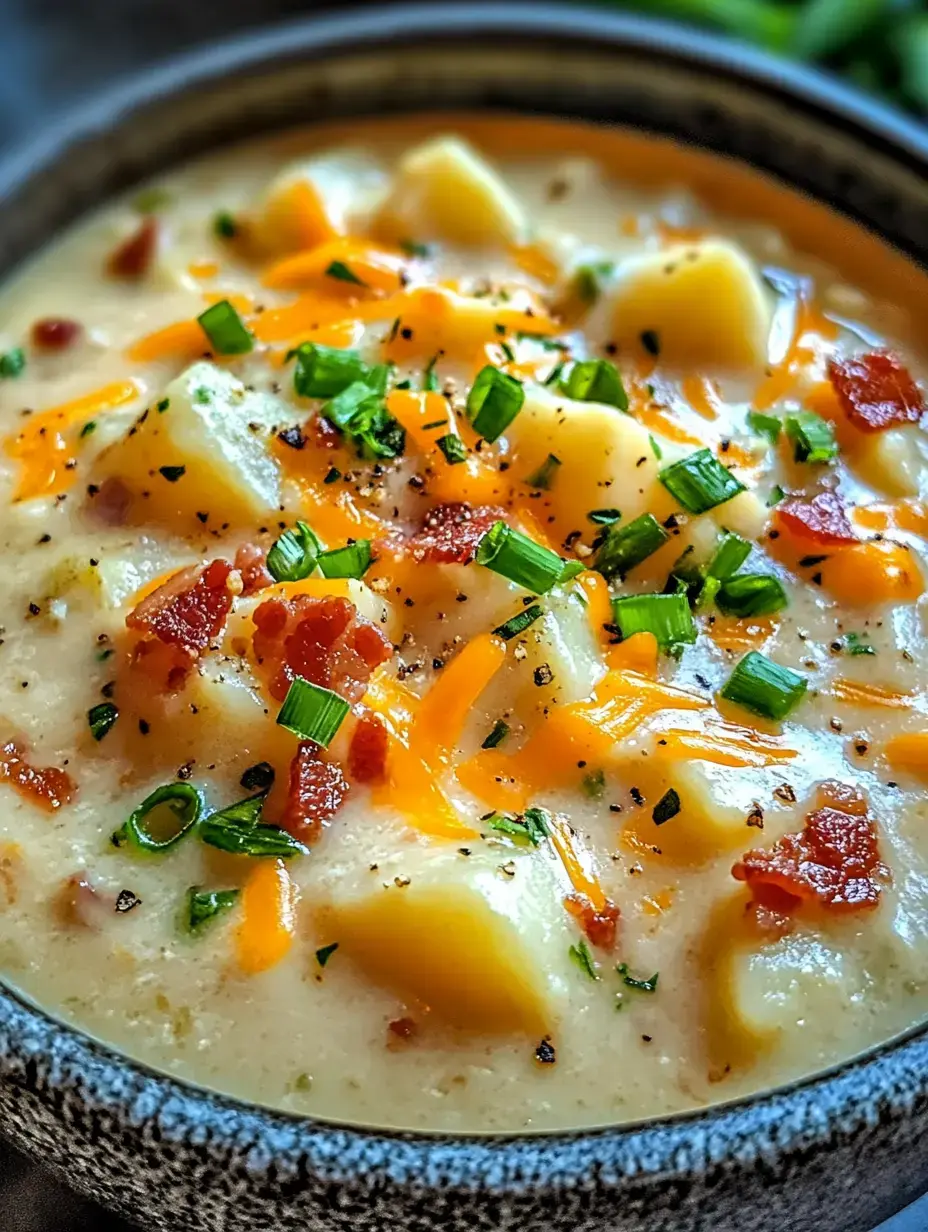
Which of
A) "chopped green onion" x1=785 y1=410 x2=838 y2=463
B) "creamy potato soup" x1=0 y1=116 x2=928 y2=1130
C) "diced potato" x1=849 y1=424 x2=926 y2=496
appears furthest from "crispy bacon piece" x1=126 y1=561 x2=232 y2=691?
"diced potato" x1=849 y1=424 x2=926 y2=496

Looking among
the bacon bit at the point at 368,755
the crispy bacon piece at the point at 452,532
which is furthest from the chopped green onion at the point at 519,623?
the bacon bit at the point at 368,755

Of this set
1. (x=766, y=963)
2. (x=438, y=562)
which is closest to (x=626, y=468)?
(x=438, y=562)

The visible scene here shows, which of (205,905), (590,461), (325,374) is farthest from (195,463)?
(205,905)

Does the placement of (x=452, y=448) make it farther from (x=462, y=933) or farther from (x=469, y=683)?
(x=462, y=933)

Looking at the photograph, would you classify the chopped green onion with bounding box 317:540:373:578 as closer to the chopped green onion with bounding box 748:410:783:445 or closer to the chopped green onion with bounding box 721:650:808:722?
the chopped green onion with bounding box 721:650:808:722

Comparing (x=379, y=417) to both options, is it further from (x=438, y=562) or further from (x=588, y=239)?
(x=588, y=239)
